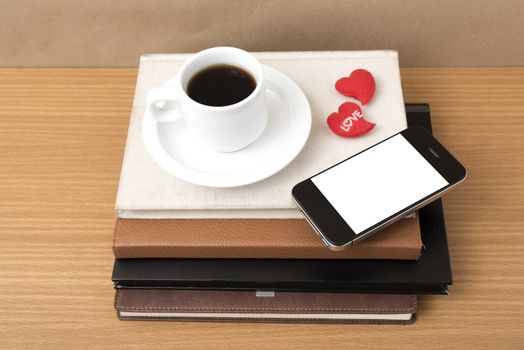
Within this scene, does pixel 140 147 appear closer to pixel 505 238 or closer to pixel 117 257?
pixel 117 257

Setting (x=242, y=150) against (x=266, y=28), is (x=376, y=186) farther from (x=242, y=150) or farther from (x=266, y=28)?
(x=266, y=28)

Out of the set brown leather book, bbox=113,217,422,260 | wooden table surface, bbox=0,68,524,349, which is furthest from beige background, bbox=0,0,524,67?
brown leather book, bbox=113,217,422,260

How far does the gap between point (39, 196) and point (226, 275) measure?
0.25 meters

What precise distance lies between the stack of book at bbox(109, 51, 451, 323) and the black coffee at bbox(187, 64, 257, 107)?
83 millimetres

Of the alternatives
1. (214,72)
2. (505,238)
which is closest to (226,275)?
(214,72)

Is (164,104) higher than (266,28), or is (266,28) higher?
(266,28)

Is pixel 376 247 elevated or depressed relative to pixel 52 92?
depressed

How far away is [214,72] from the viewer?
1.90 feet

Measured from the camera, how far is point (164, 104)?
578mm

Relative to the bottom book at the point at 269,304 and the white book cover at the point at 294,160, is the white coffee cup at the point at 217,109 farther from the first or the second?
the bottom book at the point at 269,304

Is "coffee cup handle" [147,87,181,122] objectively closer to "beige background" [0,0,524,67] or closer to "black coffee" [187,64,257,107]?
"black coffee" [187,64,257,107]

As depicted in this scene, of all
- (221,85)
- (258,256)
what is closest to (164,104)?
(221,85)

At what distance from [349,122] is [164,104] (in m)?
0.19

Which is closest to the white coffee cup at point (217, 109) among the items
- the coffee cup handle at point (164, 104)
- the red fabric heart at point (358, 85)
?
the coffee cup handle at point (164, 104)
